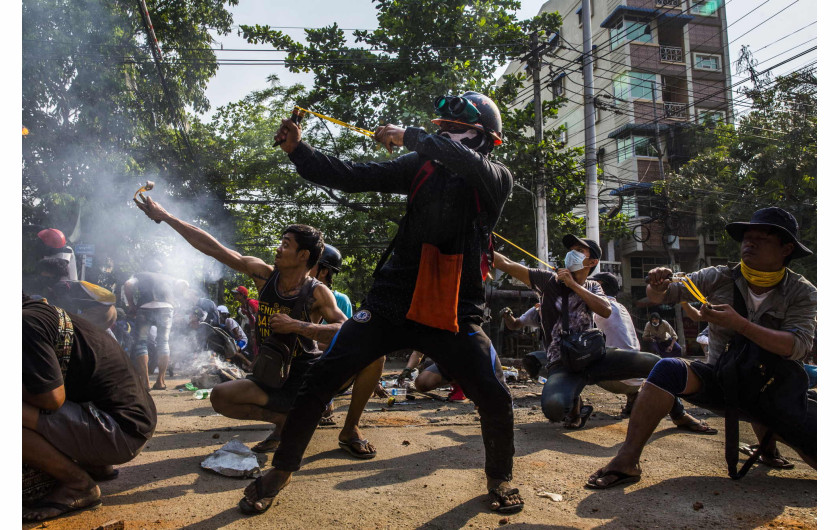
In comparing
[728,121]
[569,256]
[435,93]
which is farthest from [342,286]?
[728,121]

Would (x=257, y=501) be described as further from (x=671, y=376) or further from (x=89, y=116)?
(x=89, y=116)

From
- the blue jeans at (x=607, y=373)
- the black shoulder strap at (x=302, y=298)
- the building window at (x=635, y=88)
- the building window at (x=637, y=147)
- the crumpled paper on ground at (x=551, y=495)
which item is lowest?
the crumpled paper on ground at (x=551, y=495)

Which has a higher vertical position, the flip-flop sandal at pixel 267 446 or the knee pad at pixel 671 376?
the knee pad at pixel 671 376

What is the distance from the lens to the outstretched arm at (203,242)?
3.66 m

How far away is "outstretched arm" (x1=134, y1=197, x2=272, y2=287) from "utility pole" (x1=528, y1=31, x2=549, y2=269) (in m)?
10.6

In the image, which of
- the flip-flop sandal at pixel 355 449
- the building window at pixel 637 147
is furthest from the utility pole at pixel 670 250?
the flip-flop sandal at pixel 355 449

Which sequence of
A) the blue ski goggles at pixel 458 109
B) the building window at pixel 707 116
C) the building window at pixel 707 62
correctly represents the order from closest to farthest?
the blue ski goggles at pixel 458 109
the building window at pixel 707 116
the building window at pixel 707 62

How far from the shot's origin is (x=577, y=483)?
11.4ft

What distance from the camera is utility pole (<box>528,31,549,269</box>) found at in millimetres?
14672

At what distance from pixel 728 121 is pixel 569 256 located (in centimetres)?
2759

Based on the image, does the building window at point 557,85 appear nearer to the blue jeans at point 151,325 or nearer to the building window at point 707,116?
the building window at point 707,116

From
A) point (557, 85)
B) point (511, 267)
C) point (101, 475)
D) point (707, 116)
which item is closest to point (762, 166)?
point (707, 116)

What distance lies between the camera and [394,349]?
10.1 ft

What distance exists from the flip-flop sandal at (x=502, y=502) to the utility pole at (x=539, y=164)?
1128cm
